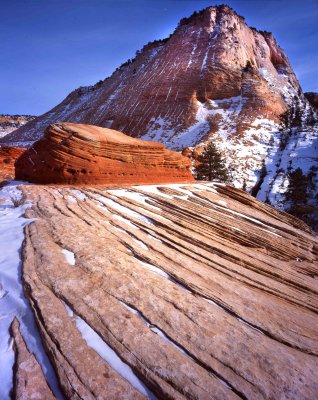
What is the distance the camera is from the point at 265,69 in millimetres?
62094

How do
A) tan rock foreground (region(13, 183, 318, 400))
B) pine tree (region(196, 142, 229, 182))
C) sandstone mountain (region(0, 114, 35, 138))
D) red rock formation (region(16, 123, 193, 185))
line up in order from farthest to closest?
1. sandstone mountain (region(0, 114, 35, 138))
2. pine tree (region(196, 142, 229, 182))
3. red rock formation (region(16, 123, 193, 185))
4. tan rock foreground (region(13, 183, 318, 400))

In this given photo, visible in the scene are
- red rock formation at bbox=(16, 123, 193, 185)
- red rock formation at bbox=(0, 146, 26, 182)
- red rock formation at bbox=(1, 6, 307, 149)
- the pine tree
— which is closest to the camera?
red rock formation at bbox=(16, 123, 193, 185)

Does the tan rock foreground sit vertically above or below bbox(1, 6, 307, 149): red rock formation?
below

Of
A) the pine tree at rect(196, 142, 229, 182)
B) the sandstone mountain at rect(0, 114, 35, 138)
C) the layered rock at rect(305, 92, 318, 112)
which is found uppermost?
the layered rock at rect(305, 92, 318, 112)

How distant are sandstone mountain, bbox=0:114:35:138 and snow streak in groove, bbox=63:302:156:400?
10574 centimetres

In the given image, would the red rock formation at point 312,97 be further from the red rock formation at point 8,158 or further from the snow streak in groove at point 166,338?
the snow streak in groove at point 166,338

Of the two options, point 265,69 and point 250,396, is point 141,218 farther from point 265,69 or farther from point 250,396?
point 265,69

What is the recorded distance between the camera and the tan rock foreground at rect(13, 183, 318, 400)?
248 centimetres

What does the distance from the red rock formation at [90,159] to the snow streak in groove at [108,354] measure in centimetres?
912

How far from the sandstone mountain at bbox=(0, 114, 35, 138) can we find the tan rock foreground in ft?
339

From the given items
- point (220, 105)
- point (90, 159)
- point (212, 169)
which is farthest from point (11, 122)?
point (90, 159)

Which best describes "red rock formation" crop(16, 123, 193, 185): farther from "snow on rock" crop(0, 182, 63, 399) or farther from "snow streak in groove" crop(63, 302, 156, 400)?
"snow streak in groove" crop(63, 302, 156, 400)

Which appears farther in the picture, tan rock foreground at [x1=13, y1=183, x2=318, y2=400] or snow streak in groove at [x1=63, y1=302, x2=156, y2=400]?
tan rock foreground at [x1=13, y1=183, x2=318, y2=400]

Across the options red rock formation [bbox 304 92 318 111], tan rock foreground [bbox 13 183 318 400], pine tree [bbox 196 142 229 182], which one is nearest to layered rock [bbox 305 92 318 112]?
red rock formation [bbox 304 92 318 111]
